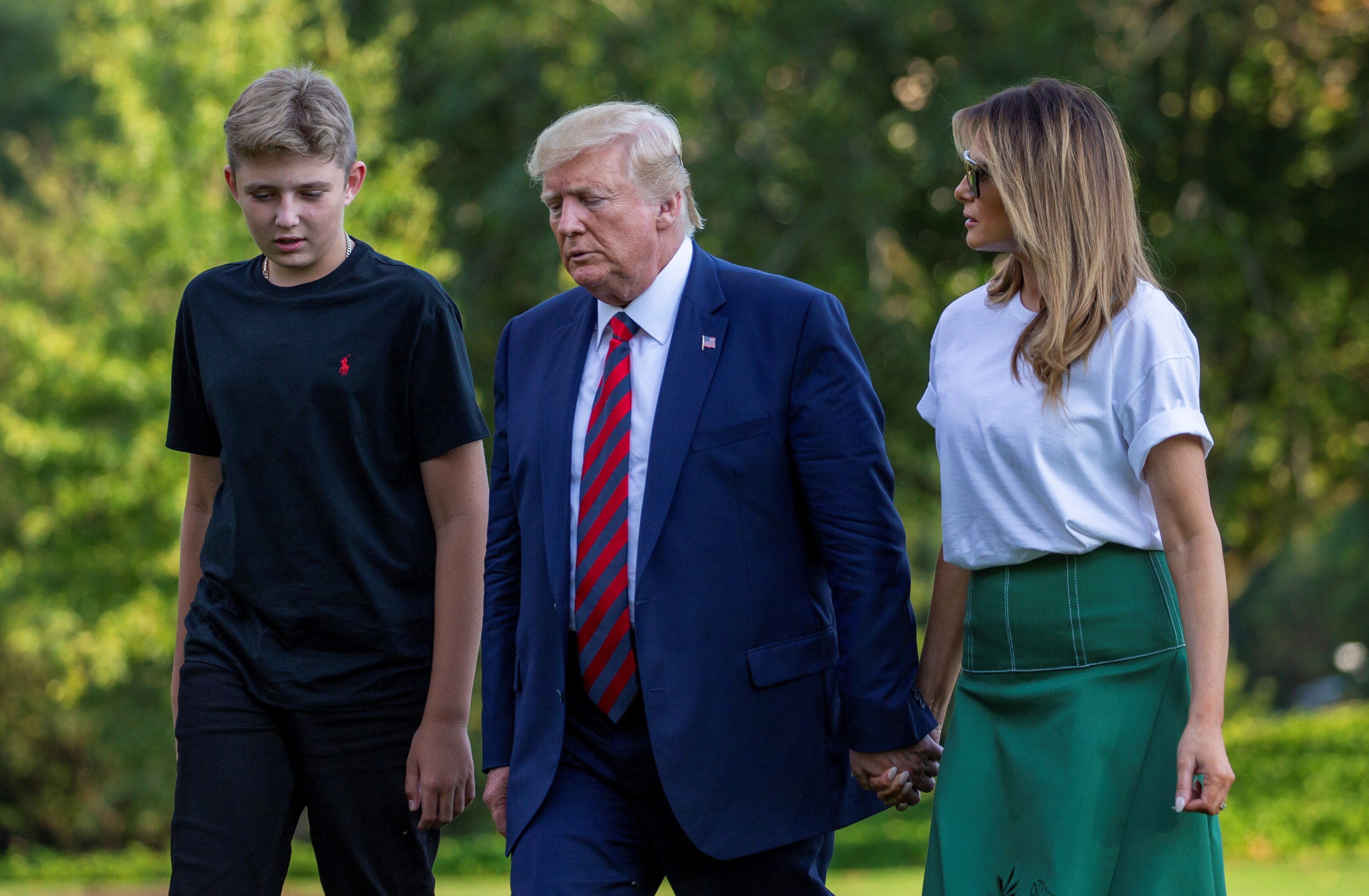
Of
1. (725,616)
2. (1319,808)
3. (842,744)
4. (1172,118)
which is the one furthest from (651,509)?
(1172,118)

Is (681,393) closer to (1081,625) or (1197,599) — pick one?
(1081,625)

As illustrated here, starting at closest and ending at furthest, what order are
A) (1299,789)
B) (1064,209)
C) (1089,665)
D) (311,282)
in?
(1089,665)
(1064,209)
(311,282)
(1299,789)

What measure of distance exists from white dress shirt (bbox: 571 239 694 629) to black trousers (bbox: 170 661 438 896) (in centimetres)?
58

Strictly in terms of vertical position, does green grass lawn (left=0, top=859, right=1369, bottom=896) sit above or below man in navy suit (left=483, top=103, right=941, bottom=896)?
below

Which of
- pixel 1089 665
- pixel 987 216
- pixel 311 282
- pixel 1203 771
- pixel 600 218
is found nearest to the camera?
pixel 1203 771

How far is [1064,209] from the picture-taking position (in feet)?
11.2

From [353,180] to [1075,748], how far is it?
2.10m

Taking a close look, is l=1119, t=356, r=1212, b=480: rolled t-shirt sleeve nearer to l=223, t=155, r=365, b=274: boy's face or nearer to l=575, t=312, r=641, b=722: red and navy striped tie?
l=575, t=312, r=641, b=722: red and navy striped tie

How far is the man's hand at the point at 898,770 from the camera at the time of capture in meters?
3.56

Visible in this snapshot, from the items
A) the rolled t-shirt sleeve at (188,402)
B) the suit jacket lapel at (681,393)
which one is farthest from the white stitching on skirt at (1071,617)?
the rolled t-shirt sleeve at (188,402)

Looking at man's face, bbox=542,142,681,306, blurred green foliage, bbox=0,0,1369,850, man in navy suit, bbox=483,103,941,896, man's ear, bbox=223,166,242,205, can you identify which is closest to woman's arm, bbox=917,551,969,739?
man in navy suit, bbox=483,103,941,896

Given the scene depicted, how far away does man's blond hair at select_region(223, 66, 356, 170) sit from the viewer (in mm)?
3568

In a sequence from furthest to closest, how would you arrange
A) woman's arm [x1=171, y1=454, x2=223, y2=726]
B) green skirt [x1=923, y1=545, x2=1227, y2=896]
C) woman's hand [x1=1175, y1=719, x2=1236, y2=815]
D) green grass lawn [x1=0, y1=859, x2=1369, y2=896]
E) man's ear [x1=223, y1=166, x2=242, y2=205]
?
1. green grass lawn [x1=0, y1=859, x2=1369, y2=896]
2. woman's arm [x1=171, y1=454, x2=223, y2=726]
3. man's ear [x1=223, y1=166, x2=242, y2=205]
4. green skirt [x1=923, y1=545, x2=1227, y2=896]
5. woman's hand [x1=1175, y1=719, x2=1236, y2=815]

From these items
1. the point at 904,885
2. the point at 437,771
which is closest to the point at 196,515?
the point at 437,771
